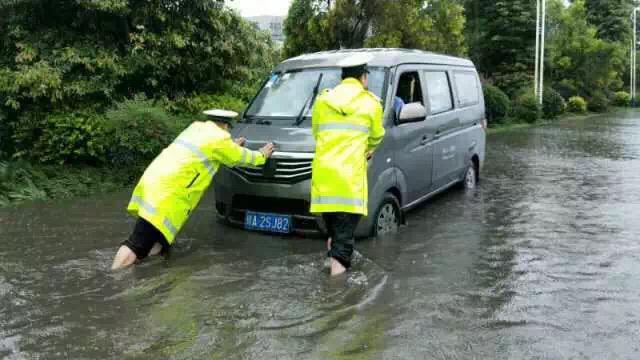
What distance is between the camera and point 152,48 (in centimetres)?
1092

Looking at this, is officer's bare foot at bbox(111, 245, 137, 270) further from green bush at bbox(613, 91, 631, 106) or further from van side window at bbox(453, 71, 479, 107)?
green bush at bbox(613, 91, 631, 106)

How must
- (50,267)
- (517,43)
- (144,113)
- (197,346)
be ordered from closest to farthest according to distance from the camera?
1. (197,346)
2. (50,267)
3. (144,113)
4. (517,43)

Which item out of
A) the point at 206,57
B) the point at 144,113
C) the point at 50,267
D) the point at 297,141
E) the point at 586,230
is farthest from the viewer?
the point at 206,57

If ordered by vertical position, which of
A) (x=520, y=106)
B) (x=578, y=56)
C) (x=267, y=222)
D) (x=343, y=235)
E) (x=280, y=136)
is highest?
(x=578, y=56)

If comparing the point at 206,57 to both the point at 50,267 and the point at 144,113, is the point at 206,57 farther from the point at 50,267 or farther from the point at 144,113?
the point at 50,267

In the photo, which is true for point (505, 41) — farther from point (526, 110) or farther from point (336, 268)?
point (336, 268)

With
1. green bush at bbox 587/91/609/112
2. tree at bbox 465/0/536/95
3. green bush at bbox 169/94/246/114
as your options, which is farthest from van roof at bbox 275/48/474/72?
green bush at bbox 587/91/609/112

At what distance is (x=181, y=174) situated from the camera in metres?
6.11

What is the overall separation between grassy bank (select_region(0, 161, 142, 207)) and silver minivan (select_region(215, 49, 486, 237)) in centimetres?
337

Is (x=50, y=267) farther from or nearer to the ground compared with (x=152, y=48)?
nearer to the ground

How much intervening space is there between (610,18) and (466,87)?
47501 millimetres

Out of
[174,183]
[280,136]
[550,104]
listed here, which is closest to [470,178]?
[280,136]

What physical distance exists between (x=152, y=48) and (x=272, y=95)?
387 cm

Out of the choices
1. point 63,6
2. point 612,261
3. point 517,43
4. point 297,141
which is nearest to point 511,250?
point 612,261
